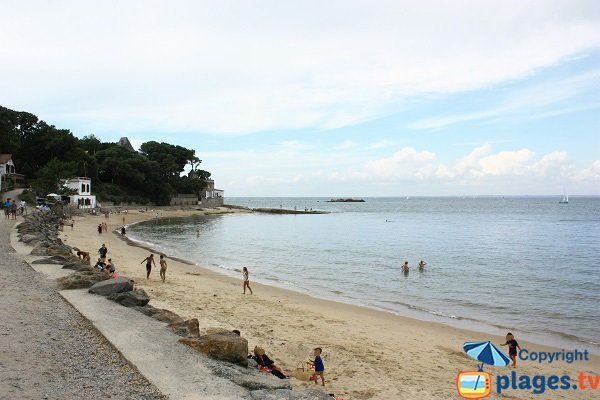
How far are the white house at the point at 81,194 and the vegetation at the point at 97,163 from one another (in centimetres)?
154

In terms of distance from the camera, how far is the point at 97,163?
9231 cm

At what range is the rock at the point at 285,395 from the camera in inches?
291

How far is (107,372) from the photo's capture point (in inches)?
313

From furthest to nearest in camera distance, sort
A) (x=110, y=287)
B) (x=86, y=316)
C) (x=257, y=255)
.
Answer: (x=257, y=255) → (x=110, y=287) → (x=86, y=316)

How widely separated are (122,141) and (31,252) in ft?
351

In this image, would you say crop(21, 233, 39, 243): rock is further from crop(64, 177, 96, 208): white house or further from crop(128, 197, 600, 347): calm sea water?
crop(64, 177, 96, 208): white house

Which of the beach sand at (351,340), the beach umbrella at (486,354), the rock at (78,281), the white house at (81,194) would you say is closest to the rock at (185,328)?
the beach sand at (351,340)

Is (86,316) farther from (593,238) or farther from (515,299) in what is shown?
(593,238)

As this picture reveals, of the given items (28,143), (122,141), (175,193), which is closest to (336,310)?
(28,143)

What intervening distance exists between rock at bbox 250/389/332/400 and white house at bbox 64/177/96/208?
71.7 meters

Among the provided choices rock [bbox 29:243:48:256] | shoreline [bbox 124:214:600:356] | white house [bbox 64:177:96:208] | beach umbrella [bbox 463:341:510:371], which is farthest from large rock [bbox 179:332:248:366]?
white house [bbox 64:177:96:208]

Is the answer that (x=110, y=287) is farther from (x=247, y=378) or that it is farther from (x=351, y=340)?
(x=351, y=340)

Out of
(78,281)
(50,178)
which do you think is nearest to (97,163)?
(50,178)

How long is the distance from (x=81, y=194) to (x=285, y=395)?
74.9 meters
